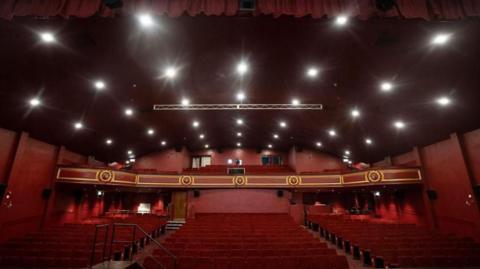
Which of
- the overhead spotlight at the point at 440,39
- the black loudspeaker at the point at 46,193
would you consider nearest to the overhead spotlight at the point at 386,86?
the overhead spotlight at the point at 440,39

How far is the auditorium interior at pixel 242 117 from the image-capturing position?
4.55 meters

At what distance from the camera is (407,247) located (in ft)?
21.9

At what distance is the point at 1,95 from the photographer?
6.78 metres

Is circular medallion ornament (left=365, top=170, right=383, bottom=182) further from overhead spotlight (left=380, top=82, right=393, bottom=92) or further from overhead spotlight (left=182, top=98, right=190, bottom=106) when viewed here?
overhead spotlight (left=182, top=98, right=190, bottom=106)

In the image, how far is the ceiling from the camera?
490cm

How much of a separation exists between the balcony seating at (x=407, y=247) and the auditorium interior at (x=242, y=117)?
0.05 meters

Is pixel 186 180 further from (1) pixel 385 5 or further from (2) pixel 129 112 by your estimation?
(1) pixel 385 5

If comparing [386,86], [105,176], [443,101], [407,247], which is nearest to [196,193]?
[105,176]

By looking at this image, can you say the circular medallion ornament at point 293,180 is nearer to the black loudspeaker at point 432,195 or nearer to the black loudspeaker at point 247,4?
the black loudspeaker at point 432,195

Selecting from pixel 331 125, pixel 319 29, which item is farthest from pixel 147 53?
pixel 331 125

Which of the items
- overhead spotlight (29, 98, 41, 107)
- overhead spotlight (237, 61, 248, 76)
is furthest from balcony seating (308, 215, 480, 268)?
overhead spotlight (29, 98, 41, 107)

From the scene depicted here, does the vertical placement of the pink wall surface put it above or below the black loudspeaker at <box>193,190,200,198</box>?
below

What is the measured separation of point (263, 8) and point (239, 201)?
14.0 metres

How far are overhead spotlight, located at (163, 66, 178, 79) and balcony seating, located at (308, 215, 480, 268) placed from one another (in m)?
8.05
